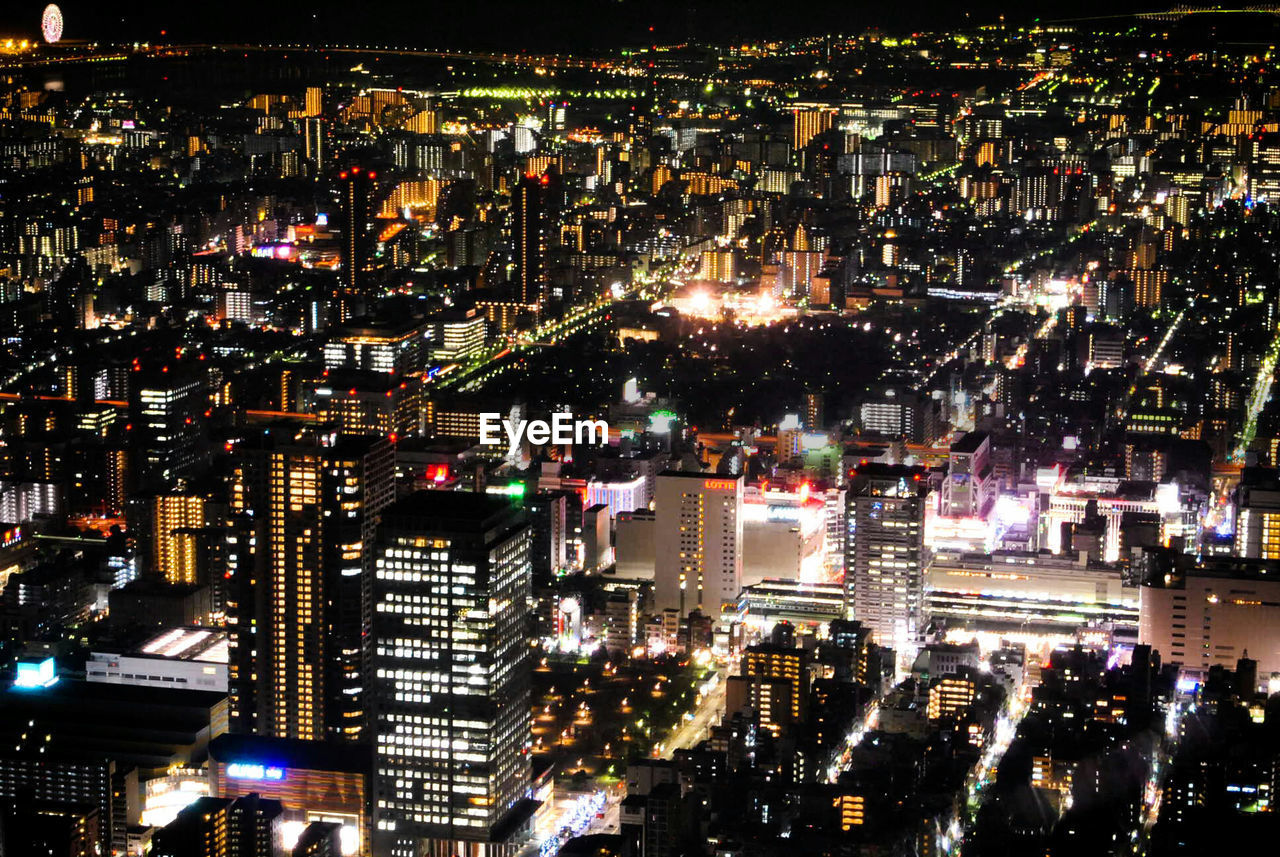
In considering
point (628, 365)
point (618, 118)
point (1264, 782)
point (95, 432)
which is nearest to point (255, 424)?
point (95, 432)

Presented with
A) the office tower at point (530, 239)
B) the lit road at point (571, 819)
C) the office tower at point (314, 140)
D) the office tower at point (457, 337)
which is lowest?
the lit road at point (571, 819)

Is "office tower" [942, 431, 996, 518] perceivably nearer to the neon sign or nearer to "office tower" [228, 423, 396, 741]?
"office tower" [228, 423, 396, 741]

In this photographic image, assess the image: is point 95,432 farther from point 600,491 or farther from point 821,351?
point 821,351

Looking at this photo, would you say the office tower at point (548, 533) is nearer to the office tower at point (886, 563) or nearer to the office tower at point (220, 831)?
the office tower at point (886, 563)

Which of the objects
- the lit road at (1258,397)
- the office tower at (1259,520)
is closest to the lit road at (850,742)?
the office tower at (1259,520)

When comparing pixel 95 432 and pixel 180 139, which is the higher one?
pixel 180 139

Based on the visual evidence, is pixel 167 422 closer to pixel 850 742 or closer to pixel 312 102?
pixel 850 742

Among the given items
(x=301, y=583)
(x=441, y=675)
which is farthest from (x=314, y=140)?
(x=441, y=675)
